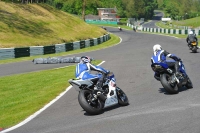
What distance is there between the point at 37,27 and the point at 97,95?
3641 centimetres

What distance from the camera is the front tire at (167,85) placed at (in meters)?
11.5

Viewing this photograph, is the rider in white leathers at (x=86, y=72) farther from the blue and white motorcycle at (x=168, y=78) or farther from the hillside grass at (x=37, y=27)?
the hillside grass at (x=37, y=27)

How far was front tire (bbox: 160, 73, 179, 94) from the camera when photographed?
11.5 meters

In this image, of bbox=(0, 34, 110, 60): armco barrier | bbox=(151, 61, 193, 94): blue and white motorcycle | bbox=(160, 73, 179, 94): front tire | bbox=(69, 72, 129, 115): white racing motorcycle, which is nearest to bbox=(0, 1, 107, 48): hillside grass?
bbox=(0, 34, 110, 60): armco barrier

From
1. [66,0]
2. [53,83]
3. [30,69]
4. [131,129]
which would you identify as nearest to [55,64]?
[30,69]

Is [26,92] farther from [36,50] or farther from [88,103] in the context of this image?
[36,50]

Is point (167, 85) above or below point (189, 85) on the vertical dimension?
above

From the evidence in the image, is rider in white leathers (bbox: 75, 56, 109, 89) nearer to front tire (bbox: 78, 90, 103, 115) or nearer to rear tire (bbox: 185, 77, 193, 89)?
front tire (bbox: 78, 90, 103, 115)

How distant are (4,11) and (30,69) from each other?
26.1 m

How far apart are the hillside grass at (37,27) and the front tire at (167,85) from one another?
82.9 feet

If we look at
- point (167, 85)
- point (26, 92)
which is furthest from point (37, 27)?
point (167, 85)

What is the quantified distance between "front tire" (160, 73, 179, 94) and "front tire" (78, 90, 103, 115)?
108 inches

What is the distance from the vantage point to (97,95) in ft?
31.5

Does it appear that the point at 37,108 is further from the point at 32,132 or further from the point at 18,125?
the point at 32,132
